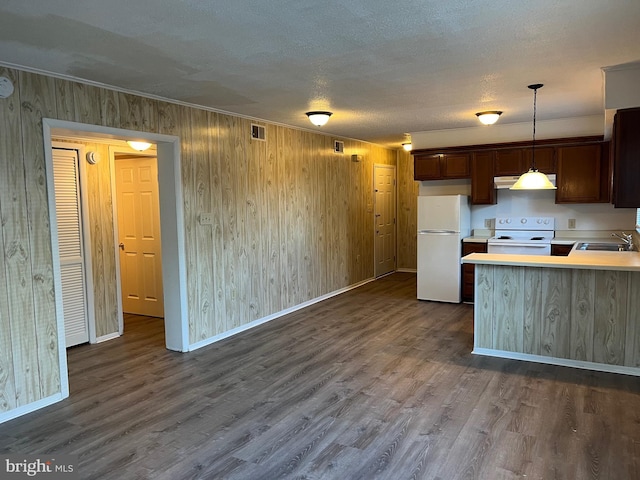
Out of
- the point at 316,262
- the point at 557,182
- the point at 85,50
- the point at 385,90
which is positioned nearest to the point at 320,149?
the point at 316,262

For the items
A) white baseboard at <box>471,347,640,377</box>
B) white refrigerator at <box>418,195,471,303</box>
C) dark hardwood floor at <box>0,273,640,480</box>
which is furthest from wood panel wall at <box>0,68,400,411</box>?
white baseboard at <box>471,347,640,377</box>

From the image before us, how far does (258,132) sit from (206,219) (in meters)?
1.31

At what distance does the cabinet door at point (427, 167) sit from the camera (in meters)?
6.59

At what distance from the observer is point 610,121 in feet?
13.5

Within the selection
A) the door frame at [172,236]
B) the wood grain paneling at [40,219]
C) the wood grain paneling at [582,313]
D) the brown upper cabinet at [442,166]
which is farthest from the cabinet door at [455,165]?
the wood grain paneling at [40,219]

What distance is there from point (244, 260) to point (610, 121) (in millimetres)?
3879

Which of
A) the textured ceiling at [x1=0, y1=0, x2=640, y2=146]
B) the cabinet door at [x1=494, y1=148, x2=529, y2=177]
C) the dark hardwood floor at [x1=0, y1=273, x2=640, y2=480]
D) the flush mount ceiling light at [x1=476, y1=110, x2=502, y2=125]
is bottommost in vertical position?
the dark hardwood floor at [x1=0, y1=273, x2=640, y2=480]

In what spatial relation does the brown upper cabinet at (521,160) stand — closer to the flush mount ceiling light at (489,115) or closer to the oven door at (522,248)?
the oven door at (522,248)

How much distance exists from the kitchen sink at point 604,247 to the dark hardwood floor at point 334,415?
170 cm

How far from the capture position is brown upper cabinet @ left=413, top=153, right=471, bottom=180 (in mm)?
6402

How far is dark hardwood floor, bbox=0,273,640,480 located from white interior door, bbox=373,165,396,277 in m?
3.69

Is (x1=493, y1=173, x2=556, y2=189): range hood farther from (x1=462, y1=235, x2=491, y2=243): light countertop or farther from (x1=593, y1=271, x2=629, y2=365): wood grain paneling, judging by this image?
(x1=593, y1=271, x2=629, y2=365): wood grain paneling

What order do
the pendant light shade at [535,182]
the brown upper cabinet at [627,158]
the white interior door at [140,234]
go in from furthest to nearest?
the white interior door at [140,234], the pendant light shade at [535,182], the brown upper cabinet at [627,158]

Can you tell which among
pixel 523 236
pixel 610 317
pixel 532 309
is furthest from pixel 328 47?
pixel 523 236
